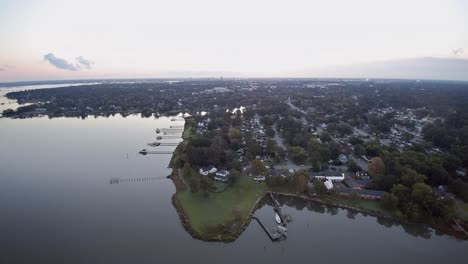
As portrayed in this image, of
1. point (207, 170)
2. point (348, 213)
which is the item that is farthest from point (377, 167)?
point (207, 170)

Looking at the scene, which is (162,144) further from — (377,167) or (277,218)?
(377,167)

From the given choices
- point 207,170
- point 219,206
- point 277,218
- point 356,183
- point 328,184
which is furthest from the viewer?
point 207,170

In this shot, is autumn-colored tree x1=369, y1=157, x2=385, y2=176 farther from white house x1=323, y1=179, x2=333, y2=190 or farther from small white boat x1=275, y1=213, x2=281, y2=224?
small white boat x1=275, y1=213, x2=281, y2=224

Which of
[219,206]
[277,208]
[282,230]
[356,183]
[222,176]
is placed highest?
[222,176]

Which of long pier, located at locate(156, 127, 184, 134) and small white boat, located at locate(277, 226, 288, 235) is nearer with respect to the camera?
small white boat, located at locate(277, 226, 288, 235)

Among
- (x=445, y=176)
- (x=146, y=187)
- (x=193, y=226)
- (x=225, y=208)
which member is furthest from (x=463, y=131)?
(x=146, y=187)

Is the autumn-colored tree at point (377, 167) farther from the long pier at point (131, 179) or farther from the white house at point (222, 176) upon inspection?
the long pier at point (131, 179)

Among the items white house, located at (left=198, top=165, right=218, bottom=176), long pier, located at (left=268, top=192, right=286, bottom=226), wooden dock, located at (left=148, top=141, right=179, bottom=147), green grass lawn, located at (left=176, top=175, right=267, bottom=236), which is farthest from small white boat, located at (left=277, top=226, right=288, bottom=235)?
wooden dock, located at (left=148, top=141, right=179, bottom=147)

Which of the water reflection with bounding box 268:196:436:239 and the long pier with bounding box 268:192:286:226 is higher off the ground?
the long pier with bounding box 268:192:286:226

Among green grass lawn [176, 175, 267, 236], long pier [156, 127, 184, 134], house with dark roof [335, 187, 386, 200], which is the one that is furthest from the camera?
long pier [156, 127, 184, 134]

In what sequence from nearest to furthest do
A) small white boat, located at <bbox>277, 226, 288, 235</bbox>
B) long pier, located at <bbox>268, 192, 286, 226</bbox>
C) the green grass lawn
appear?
small white boat, located at <bbox>277, 226, 288, 235</bbox>, the green grass lawn, long pier, located at <bbox>268, 192, 286, 226</bbox>
